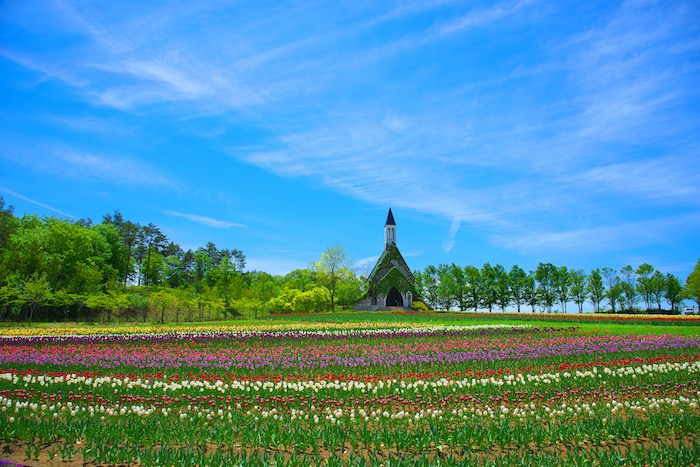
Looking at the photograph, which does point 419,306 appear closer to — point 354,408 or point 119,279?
point 119,279

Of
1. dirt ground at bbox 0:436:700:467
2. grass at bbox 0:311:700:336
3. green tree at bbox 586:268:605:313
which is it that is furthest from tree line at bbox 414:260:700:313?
dirt ground at bbox 0:436:700:467

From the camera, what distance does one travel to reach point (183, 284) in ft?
204

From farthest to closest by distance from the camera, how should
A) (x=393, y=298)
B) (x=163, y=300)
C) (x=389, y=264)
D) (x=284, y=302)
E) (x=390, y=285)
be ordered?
1. (x=393, y=298)
2. (x=389, y=264)
3. (x=390, y=285)
4. (x=284, y=302)
5. (x=163, y=300)

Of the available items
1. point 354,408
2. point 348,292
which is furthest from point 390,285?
point 354,408

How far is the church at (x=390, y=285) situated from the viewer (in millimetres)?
54531

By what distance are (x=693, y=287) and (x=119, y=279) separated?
76.4 meters

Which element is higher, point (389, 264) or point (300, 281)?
point (389, 264)

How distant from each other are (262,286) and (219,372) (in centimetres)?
5260

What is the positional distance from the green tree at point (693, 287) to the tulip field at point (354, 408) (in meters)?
45.0

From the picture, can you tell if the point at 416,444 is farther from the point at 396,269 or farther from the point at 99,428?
the point at 396,269

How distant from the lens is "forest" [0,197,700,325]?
3725 cm

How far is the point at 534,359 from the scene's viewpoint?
37.7ft

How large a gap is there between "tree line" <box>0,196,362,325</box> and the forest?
0.42 feet

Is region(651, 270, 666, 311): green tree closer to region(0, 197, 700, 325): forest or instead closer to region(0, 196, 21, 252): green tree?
region(0, 197, 700, 325): forest
